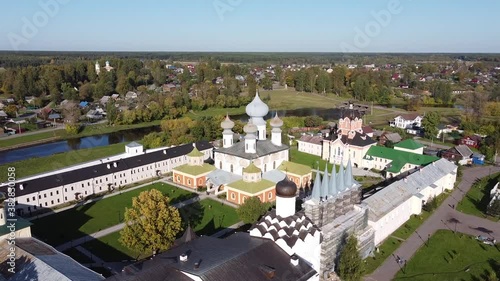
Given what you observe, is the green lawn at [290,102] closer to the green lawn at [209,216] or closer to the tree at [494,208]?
the green lawn at [209,216]

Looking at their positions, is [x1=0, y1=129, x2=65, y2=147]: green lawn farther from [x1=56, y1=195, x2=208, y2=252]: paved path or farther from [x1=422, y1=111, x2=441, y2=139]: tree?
[x1=422, y1=111, x2=441, y2=139]: tree

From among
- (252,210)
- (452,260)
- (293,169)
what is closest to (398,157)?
(293,169)

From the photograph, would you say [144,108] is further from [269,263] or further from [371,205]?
[269,263]

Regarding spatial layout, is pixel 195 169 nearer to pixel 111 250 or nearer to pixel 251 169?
pixel 251 169

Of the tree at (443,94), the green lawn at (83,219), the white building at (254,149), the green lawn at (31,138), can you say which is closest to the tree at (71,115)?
the green lawn at (31,138)

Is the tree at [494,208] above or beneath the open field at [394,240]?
above
